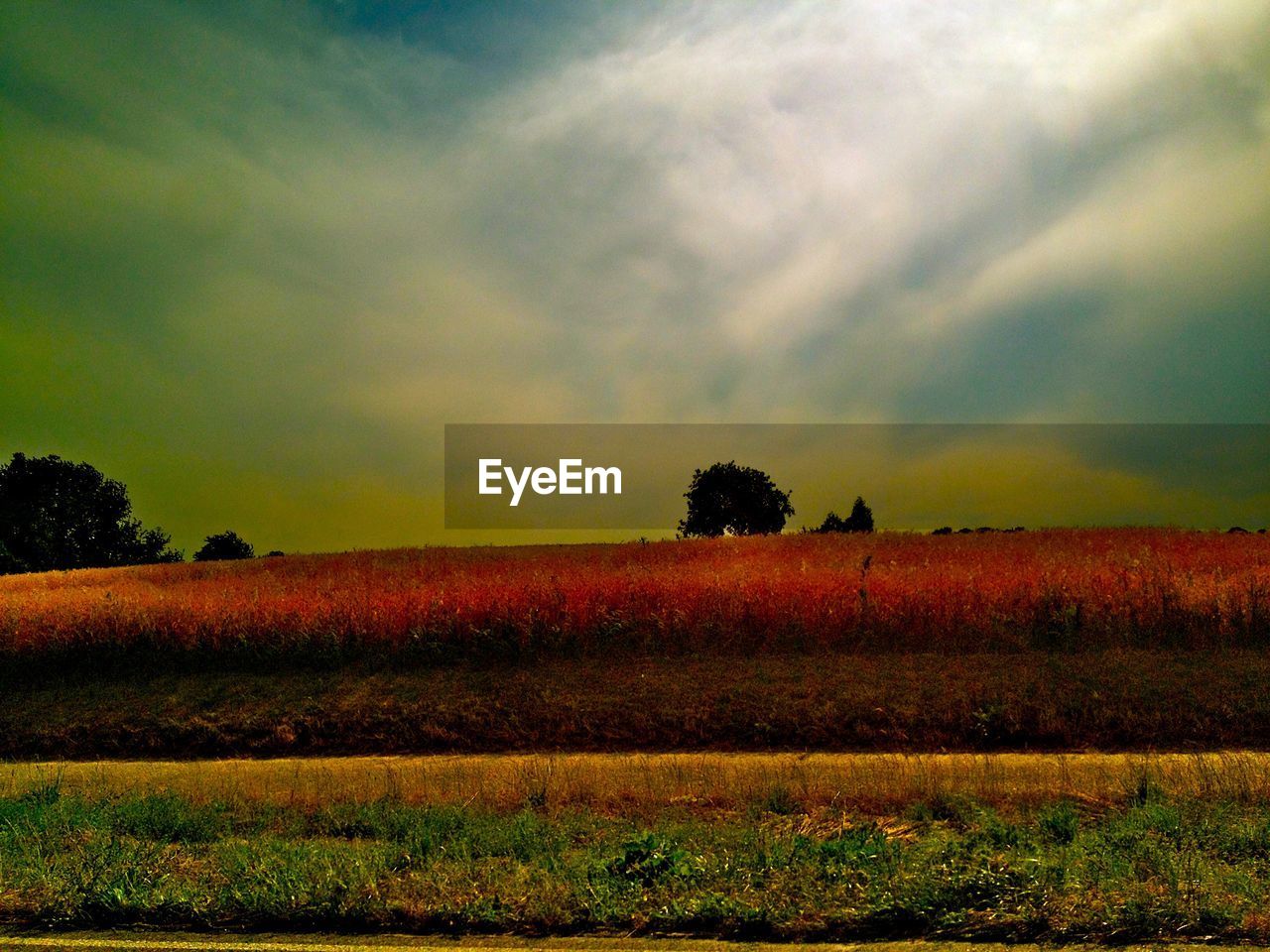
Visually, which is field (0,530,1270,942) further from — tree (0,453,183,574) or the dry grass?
tree (0,453,183,574)

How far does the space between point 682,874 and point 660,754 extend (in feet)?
19.0

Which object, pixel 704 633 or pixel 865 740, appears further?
pixel 704 633

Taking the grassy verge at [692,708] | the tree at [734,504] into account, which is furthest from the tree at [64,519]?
the grassy verge at [692,708]

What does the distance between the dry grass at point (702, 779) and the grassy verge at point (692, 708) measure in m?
0.94

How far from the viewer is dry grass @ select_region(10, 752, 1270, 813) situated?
30.8 ft

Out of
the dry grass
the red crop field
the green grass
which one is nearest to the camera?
the green grass

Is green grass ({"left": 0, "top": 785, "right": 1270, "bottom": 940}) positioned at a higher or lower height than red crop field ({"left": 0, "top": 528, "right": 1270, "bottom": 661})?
lower

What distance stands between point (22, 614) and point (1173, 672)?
891 inches

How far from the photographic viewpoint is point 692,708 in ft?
43.9

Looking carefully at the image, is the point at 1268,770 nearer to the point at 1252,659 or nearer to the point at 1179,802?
the point at 1179,802

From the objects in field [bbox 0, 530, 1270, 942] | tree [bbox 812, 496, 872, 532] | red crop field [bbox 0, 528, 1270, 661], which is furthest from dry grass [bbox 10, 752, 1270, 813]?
tree [bbox 812, 496, 872, 532]

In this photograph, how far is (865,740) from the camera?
1252 centimetres

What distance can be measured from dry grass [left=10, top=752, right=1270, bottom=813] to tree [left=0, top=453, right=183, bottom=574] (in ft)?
211

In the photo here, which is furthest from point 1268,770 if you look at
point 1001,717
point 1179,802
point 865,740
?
point 865,740
